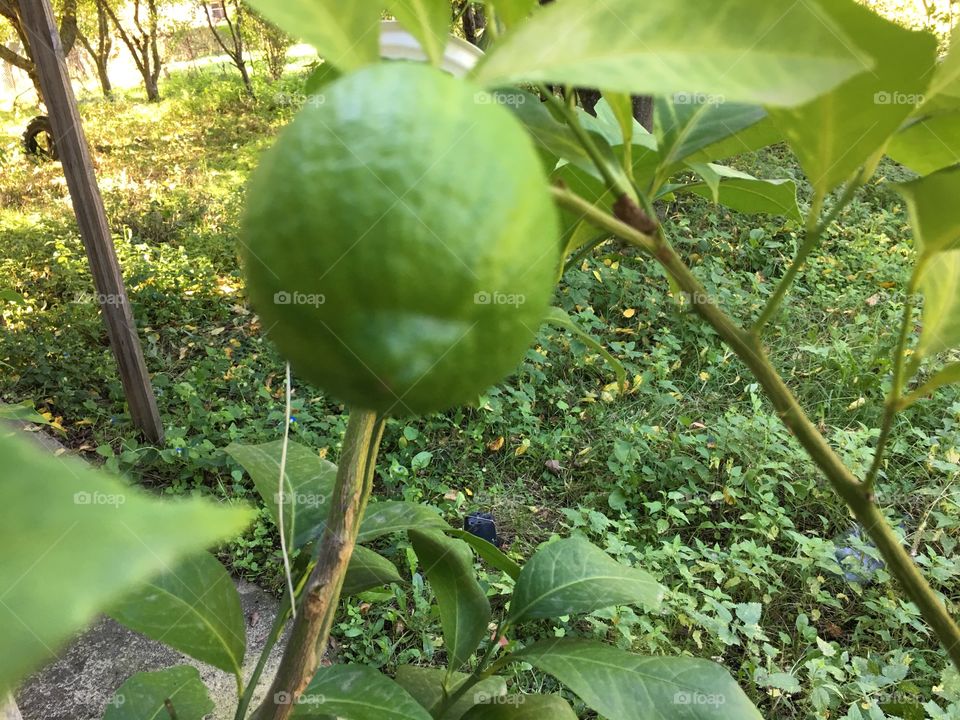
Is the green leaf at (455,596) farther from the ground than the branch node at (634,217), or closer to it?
closer to it

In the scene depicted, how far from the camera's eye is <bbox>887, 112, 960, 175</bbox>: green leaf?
460mm

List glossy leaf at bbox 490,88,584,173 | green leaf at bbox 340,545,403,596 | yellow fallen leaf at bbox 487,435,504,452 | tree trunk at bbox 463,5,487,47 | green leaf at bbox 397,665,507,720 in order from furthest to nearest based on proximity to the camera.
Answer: tree trunk at bbox 463,5,487,47
yellow fallen leaf at bbox 487,435,504,452
green leaf at bbox 397,665,507,720
green leaf at bbox 340,545,403,596
glossy leaf at bbox 490,88,584,173

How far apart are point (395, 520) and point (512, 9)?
24.6 inches

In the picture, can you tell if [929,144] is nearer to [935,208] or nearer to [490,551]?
[935,208]

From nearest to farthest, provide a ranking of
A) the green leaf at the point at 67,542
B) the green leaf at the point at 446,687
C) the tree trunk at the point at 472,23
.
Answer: the green leaf at the point at 67,542
the green leaf at the point at 446,687
the tree trunk at the point at 472,23

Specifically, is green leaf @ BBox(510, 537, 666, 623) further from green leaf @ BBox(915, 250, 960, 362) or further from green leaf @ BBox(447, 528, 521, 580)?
green leaf @ BBox(915, 250, 960, 362)

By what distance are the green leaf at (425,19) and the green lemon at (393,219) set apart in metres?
0.07

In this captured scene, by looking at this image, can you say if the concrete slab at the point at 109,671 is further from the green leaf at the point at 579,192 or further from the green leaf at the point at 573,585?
the green leaf at the point at 579,192

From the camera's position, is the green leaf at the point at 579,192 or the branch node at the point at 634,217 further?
the green leaf at the point at 579,192

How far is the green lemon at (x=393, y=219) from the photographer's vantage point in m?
0.26

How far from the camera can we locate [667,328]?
9.89ft

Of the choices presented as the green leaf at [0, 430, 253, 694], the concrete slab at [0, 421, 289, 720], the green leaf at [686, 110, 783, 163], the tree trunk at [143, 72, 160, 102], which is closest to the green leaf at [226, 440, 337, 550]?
the green leaf at [686, 110, 783, 163]

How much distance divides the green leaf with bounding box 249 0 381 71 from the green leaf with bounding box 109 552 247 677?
0.62 m

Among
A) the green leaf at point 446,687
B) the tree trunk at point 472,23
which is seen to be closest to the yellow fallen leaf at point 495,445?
the green leaf at point 446,687
